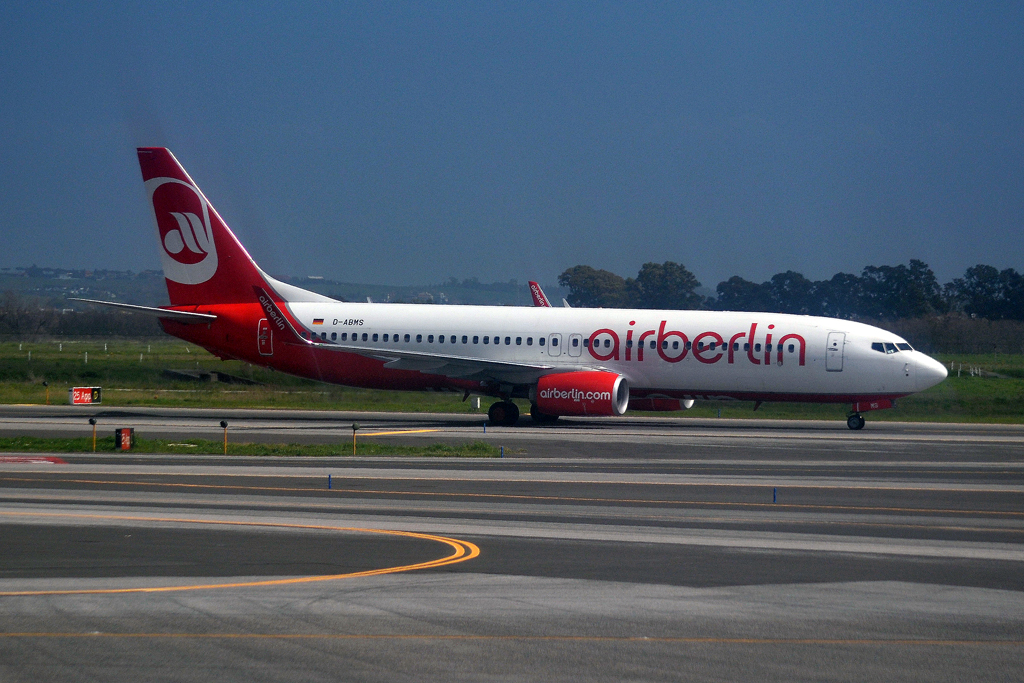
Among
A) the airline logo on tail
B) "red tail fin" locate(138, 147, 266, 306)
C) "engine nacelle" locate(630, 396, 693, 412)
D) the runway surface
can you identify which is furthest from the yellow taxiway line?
the airline logo on tail

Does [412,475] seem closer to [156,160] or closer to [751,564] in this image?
[751,564]

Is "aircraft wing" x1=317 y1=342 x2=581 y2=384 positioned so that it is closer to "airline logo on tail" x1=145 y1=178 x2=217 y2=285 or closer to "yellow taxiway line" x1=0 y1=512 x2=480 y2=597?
"airline logo on tail" x1=145 y1=178 x2=217 y2=285

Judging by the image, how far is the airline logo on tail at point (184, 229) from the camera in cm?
4384

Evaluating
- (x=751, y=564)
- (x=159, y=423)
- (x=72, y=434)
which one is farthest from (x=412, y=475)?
(x=159, y=423)

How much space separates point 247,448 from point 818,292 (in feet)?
296

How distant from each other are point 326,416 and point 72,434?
1176 centimetres

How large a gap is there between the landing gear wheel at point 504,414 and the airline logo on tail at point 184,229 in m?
13.8

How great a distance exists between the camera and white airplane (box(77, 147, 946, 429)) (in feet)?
123

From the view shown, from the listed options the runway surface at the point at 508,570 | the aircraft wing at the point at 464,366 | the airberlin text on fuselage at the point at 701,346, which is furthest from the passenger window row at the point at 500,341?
the runway surface at the point at 508,570

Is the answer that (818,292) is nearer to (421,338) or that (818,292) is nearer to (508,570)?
(421,338)

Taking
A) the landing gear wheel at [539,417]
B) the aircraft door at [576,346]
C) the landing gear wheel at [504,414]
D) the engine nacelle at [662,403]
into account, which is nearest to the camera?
the landing gear wheel at [504,414]

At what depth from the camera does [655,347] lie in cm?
3869

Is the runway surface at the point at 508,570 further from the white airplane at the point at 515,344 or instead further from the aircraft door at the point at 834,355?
the white airplane at the point at 515,344

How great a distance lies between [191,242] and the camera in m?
43.9
